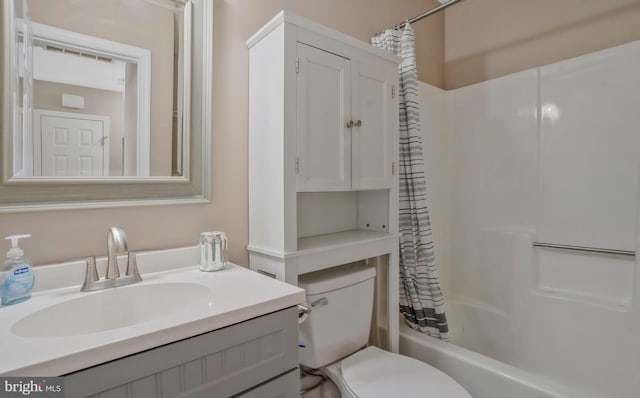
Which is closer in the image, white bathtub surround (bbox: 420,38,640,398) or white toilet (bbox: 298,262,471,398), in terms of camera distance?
white toilet (bbox: 298,262,471,398)

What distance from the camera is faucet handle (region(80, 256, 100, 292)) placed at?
897 mm

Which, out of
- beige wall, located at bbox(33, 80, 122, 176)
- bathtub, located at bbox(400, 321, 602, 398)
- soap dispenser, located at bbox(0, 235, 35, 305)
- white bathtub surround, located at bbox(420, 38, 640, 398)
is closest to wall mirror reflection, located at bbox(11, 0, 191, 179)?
beige wall, located at bbox(33, 80, 122, 176)

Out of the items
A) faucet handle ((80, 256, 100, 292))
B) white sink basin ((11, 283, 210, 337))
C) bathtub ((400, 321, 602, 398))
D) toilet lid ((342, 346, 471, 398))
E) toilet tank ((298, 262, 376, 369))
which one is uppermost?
faucet handle ((80, 256, 100, 292))

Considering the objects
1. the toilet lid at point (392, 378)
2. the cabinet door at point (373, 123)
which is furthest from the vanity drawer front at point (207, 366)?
the cabinet door at point (373, 123)

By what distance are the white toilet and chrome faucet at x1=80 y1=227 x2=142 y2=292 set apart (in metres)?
0.58

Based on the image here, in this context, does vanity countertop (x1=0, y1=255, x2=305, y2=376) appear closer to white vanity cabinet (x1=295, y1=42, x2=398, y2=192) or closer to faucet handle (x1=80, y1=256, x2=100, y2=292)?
faucet handle (x1=80, y1=256, x2=100, y2=292)

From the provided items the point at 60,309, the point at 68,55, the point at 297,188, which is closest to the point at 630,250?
the point at 297,188

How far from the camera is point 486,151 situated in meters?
2.04

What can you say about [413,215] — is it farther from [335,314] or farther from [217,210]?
[217,210]

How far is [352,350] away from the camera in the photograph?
1415 millimetres

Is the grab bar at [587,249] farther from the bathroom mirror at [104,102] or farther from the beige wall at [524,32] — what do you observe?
the bathroom mirror at [104,102]

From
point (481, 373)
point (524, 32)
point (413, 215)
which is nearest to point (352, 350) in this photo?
point (481, 373)

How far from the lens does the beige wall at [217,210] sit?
937 millimetres

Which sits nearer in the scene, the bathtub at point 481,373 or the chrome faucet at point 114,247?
the chrome faucet at point 114,247
